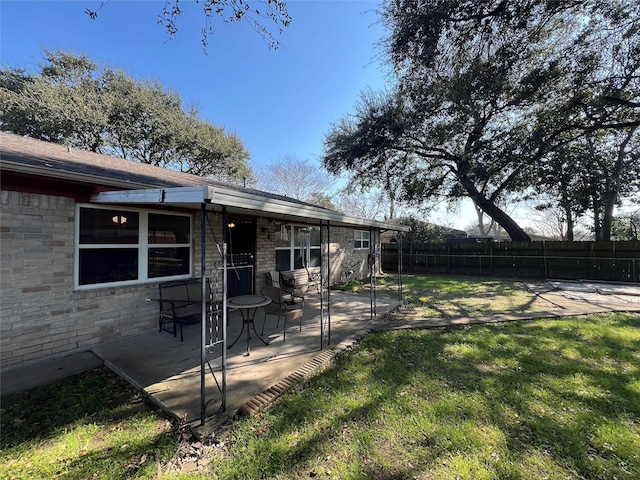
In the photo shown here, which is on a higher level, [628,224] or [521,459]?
[628,224]

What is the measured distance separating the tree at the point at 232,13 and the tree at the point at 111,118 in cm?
1541

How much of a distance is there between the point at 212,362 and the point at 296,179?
24.9 metres

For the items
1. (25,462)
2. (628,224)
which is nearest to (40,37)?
(25,462)

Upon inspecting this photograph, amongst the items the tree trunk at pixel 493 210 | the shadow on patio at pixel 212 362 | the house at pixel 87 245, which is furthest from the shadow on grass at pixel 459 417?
the tree trunk at pixel 493 210

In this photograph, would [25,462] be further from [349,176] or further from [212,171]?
[212,171]

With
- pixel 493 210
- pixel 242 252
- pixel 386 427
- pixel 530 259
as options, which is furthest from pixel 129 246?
pixel 493 210

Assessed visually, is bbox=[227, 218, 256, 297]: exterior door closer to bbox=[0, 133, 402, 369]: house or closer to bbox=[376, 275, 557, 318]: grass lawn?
bbox=[0, 133, 402, 369]: house

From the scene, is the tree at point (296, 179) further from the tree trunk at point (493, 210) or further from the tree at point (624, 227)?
the tree at point (624, 227)

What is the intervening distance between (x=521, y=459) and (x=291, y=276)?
275 inches

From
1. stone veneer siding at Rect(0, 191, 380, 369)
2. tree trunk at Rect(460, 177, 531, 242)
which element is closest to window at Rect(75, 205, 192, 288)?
stone veneer siding at Rect(0, 191, 380, 369)

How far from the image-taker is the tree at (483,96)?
7.77 meters

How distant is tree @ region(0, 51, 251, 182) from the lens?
1345 centimetres

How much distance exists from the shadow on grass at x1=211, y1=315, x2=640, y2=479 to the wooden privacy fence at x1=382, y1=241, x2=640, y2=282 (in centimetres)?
1000

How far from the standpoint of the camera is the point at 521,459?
2.33 m
